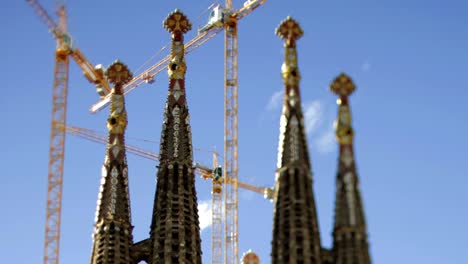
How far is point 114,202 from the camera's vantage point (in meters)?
89.2

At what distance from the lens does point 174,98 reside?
93.9m

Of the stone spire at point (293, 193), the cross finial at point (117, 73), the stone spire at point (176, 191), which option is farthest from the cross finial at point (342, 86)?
the cross finial at point (117, 73)

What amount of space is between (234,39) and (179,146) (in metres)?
22.8

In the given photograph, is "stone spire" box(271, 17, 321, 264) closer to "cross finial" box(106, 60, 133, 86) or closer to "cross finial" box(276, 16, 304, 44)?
"cross finial" box(276, 16, 304, 44)

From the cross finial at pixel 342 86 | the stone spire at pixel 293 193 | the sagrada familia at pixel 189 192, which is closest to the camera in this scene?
the sagrada familia at pixel 189 192

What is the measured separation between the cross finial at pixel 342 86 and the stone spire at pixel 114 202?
17103 millimetres

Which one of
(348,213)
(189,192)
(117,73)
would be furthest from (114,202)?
(348,213)

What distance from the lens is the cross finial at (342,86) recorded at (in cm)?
7988

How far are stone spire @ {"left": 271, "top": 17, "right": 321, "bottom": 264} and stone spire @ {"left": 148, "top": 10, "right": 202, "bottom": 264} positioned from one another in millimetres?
9594

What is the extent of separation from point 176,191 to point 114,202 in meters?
3.95

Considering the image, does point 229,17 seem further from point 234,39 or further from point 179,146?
point 179,146

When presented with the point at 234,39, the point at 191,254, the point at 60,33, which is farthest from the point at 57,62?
the point at 191,254

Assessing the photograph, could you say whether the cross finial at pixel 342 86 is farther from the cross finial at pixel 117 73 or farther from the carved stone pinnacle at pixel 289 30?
the cross finial at pixel 117 73

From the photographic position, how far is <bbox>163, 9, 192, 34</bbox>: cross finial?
9675 centimetres
